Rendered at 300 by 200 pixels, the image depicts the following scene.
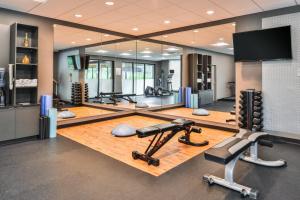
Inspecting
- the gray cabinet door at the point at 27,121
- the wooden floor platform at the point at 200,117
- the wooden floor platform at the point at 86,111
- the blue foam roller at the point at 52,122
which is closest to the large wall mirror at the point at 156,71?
the wooden floor platform at the point at 200,117

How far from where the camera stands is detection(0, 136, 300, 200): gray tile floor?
228 centimetres

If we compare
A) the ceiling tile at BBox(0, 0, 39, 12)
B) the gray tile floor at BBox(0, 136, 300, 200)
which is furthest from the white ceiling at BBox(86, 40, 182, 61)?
the gray tile floor at BBox(0, 136, 300, 200)

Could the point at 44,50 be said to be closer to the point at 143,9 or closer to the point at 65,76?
the point at 65,76

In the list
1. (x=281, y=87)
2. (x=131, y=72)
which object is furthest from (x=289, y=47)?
(x=131, y=72)

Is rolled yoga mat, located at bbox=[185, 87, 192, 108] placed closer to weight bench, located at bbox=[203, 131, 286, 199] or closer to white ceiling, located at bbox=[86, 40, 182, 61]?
white ceiling, located at bbox=[86, 40, 182, 61]

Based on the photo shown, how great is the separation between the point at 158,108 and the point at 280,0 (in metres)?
4.48

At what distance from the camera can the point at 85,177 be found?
2.70m

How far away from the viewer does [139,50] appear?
7.41 meters

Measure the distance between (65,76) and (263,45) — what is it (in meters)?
5.03

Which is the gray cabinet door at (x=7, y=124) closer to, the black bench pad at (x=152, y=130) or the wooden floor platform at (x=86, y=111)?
the wooden floor platform at (x=86, y=111)

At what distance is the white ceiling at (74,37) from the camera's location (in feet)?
17.9

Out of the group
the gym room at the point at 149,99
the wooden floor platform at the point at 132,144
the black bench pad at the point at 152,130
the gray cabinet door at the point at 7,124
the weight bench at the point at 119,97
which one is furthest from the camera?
the weight bench at the point at 119,97

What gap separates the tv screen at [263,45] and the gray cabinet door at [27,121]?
454 centimetres

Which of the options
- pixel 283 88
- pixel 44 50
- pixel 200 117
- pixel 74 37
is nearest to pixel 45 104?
pixel 44 50
